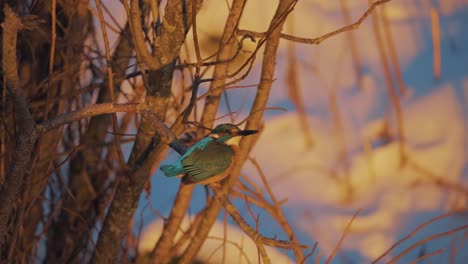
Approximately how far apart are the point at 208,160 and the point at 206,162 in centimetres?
2

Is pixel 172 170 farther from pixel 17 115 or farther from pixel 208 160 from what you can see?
pixel 17 115

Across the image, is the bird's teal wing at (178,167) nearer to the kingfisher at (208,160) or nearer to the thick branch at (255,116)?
the kingfisher at (208,160)

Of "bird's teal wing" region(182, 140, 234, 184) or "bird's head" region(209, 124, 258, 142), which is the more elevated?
"bird's head" region(209, 124, 258, 142)

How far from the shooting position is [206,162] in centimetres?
186

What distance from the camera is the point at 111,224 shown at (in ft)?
6.40

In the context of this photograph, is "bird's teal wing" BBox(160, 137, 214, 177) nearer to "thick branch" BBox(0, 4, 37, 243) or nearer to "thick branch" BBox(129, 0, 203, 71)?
"thick branch" BBox(129, 0, 203, 71)

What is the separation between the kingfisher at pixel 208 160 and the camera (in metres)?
1.83

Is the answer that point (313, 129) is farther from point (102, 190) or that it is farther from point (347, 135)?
point (102, 190)

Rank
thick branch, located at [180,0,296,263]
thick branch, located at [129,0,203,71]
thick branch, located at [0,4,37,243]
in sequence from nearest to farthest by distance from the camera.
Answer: thick branch, located at [0,4,37,243] → thick branch, located at [129,0,203,71] → thick branch, located at [180,0,296,263]

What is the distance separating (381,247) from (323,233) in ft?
0.92

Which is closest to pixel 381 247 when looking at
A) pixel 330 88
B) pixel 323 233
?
pixel 323 233

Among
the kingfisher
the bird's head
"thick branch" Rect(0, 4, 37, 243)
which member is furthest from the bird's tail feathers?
"thick branch" Rect(0, 4, 37, 243)

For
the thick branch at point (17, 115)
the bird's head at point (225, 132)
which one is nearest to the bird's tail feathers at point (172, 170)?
the bird's head at point (225, 132)

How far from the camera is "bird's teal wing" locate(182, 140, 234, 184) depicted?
1.83m
